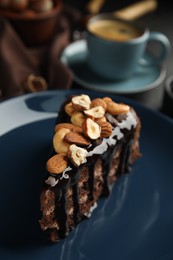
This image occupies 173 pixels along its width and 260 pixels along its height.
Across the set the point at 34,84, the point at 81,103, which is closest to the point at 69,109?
the point at 81,103

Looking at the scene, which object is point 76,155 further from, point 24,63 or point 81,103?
point 24,63

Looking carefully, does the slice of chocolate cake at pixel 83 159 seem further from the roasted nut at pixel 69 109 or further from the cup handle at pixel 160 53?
the cup handle at pixel 160 53

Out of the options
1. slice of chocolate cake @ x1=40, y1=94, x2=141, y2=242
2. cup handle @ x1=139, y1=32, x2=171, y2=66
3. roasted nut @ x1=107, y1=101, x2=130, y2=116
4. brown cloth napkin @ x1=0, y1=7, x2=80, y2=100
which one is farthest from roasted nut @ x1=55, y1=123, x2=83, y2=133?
cup handle @ x1=139, y1=32, x2=171, y2=66

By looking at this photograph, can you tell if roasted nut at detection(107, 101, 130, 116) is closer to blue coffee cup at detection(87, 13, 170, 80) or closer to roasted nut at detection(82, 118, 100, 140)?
roasted nut at detection(82, 118, 100, 140)

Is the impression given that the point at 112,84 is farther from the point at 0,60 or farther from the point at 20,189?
the point at 20,189

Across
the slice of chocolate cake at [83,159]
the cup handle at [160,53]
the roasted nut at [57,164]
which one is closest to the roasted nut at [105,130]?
the slice of chocolate cake at [83,159]
